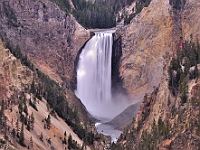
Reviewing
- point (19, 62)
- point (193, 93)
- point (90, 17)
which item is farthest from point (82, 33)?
point (193, 93)

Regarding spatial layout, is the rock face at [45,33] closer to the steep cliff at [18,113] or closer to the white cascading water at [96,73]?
the white cascading water at [96,73]

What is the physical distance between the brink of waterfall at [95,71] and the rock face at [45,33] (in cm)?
205

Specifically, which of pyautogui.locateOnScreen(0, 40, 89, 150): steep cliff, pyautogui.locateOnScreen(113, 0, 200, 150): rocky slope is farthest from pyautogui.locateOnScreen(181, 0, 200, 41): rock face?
pyautogui.locateOnScreen(0, 40, 89, 150): steep cliff

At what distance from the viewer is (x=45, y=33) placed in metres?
103

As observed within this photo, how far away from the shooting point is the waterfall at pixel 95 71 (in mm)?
102062

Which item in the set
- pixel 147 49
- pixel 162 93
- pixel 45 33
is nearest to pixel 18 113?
pixel 162 93

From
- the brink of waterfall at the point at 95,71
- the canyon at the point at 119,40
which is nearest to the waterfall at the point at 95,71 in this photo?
the brink of waterfall at the point at 95,71

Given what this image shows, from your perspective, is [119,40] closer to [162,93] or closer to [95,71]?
[95,71]

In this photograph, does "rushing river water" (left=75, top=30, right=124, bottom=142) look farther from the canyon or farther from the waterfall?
the canyon

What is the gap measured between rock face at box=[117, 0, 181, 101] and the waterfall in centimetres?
385

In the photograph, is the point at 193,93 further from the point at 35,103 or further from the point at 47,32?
the point at 47,32

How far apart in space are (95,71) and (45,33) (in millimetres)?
11768

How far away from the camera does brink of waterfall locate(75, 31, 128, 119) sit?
102 meters

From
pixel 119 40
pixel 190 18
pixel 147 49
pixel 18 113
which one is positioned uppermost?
pixel 190 18
